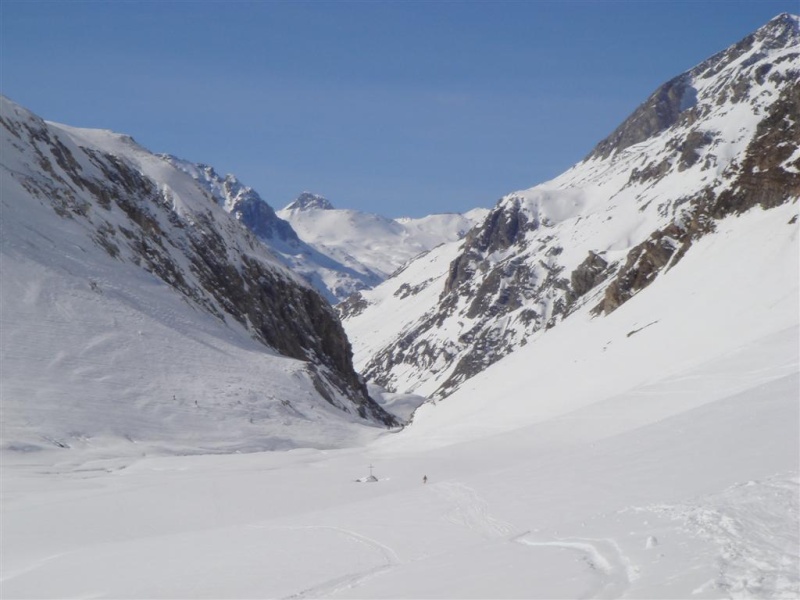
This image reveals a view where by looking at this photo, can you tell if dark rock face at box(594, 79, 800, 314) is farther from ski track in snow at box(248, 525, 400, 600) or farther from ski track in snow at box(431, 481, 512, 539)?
ski track in snow at box(248, 525, 400, 600)

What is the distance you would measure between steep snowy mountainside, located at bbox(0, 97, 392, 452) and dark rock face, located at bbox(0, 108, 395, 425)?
0.71 ft

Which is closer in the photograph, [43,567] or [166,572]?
[166,572]

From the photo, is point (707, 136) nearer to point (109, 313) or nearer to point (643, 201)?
point (643, 201)

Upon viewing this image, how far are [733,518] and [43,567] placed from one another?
13249 mm

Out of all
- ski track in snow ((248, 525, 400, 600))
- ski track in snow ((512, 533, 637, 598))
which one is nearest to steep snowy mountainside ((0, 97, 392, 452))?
ski track in snow ((248, 525, 400, 600))

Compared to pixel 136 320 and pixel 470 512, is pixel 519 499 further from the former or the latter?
pixel 136 320

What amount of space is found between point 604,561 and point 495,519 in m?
6.40

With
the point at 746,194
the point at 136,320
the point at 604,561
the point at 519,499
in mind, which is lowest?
the point at 604,561

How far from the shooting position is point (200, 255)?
8038 centimetres

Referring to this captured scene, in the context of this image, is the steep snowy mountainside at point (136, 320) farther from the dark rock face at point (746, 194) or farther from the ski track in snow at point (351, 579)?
the ski track in snow at point (351, 579)

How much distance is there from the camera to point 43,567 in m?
17.0

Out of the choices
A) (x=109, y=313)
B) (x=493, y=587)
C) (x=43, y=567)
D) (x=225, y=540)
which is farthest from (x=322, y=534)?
(x=109, y=313)

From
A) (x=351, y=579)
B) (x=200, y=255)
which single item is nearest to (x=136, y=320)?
(x=200, y=255)

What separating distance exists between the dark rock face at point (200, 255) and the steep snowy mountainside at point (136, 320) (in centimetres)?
22
